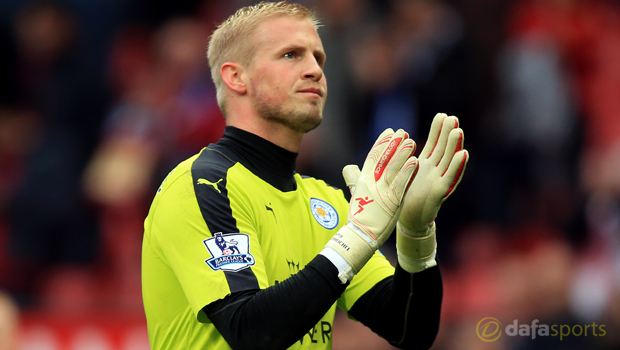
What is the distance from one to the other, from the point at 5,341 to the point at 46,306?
2248mm

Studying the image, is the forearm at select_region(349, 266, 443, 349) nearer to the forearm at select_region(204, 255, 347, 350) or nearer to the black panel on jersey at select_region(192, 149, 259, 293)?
the forearm at select_region(204, 255, 347, 350)

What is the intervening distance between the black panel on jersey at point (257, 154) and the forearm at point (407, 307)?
2.25ft

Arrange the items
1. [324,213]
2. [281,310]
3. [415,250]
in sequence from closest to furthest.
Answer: [281,310] → [415,250] → [324,213]

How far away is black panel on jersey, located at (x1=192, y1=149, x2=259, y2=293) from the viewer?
10.2 feet

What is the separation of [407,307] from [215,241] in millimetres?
1067

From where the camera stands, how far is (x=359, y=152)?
753cm

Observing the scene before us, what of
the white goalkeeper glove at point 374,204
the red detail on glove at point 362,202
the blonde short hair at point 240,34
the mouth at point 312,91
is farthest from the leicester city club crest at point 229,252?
the blonde short hair at point 240,34

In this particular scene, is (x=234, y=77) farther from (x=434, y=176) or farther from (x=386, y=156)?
(x=434, y=176)

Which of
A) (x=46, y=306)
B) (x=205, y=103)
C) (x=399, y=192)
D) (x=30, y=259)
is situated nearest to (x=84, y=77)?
(x=205, y=103)

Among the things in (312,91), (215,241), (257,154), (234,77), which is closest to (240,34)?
(234,77)

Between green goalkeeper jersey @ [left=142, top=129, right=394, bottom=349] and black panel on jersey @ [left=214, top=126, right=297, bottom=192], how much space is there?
0.04ft

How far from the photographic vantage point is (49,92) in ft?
27.5

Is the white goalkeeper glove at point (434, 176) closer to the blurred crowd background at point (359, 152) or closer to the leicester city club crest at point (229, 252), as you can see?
the leicester city club crest at point (229, 252)

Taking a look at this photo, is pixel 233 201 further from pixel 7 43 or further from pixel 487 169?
pixel 7 43
